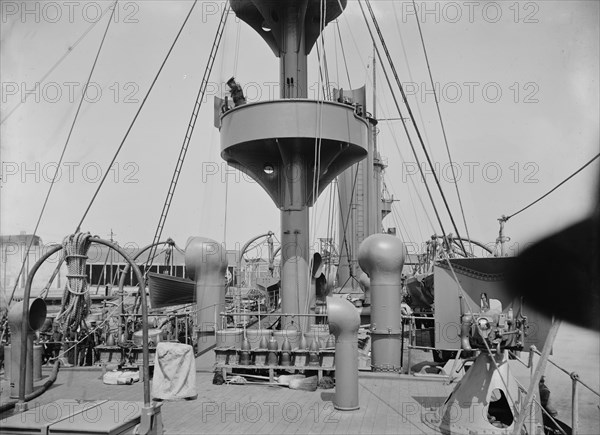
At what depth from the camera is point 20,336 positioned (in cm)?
761

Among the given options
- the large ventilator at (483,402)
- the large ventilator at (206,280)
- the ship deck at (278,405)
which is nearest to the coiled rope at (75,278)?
the ship deck at (278,405)

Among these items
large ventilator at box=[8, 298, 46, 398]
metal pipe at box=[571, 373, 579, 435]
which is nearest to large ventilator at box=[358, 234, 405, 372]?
metal pipe at box=[571, 373, 579, 435]

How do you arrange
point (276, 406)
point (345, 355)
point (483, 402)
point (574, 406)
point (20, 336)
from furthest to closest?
point (20, 336)
point (276, 406)
point (345, 355)
point (483, 402)
point (574, 406)

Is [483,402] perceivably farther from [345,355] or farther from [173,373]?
[173,373]

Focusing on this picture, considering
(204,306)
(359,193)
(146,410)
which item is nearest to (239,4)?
(204,306)

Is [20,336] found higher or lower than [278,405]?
higher

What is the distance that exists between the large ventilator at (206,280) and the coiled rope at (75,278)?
446 centimetres

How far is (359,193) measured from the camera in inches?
1124

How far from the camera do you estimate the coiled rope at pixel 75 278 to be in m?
6.85

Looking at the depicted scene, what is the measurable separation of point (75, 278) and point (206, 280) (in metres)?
4.70

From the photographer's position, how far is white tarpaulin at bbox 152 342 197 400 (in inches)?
284

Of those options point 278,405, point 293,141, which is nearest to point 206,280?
point 293,141

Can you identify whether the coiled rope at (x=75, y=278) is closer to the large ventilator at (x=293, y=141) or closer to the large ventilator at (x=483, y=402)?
the large ventilator at (x=293, y=141)

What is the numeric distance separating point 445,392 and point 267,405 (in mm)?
2831
